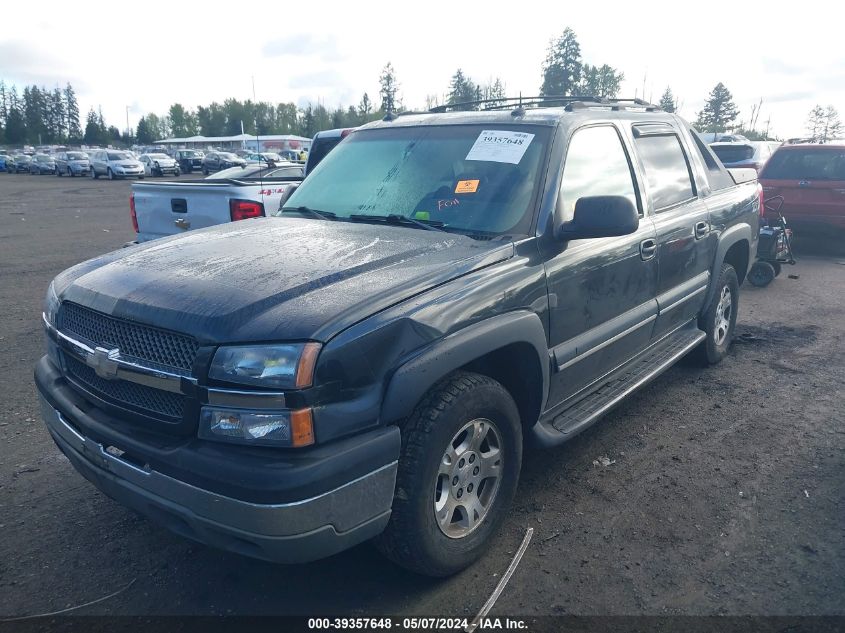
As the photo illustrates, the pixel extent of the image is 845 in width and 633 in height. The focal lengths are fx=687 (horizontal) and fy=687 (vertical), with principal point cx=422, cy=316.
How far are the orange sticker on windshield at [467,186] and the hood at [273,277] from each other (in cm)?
33

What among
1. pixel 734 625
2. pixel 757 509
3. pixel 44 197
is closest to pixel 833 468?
pixel 757 509

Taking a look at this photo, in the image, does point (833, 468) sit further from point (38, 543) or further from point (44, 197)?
point (44, 197)

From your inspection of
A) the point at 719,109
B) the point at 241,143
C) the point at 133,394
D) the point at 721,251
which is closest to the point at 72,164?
the point at 721,251

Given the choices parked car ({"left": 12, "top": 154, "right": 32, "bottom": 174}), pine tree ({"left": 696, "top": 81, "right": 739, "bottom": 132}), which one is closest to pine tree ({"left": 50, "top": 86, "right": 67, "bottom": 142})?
parked car ({"left": 12, "top": 154, "right": 32, "bottom": 174})

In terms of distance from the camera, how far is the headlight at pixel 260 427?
226 centimetres

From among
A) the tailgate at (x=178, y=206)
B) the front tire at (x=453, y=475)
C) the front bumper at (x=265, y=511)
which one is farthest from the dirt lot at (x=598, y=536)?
the tailgate at (x=178, y=206)

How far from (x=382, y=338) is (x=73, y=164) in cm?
4665

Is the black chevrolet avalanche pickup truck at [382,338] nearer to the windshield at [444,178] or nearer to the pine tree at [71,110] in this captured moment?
the windshield at [444,178]

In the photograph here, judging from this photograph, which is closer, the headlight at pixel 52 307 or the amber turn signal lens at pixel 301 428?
the amber turn signal lens at pixel 301 428

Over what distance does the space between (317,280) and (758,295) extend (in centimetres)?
718

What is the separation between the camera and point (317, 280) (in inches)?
105

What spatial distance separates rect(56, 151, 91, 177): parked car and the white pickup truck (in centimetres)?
3994

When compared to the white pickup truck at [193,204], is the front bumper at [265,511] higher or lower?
lower

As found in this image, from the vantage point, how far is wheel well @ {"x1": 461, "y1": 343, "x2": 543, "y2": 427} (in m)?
3.08
